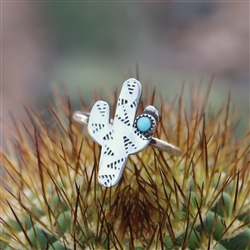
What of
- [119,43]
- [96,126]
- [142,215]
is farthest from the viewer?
[119,43]

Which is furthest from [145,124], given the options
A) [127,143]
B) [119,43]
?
[119,43]

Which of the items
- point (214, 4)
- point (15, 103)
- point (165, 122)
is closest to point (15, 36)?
point (15, 103)

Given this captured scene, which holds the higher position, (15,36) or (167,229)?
(15,36)

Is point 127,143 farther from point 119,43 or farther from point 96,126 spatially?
point 119,43

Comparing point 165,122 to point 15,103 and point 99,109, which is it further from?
point 15,103

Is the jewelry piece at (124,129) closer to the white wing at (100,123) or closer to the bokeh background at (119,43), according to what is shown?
the white wing at (100,123)

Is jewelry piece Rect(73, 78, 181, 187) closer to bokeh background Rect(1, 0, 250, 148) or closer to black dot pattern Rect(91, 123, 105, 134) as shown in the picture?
black dot pattern Rect(91, 123, 105, 134)

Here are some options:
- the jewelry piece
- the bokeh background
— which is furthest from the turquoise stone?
the bokeh background
